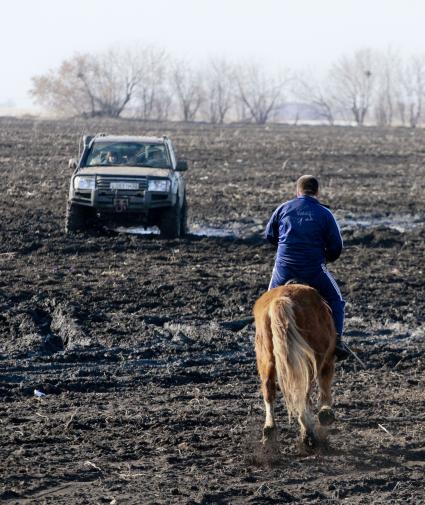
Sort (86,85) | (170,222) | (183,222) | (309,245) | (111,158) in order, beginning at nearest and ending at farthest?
(309,245), (170,222), (183,222), (111,158), (86,85)

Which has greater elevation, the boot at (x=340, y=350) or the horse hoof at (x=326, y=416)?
the boot at (x=340, y=350)

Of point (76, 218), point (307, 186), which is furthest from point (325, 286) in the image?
point (76, 218)

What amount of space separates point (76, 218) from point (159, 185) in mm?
1549

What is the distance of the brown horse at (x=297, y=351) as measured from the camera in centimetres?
733

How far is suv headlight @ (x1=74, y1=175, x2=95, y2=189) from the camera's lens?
60.6 feet

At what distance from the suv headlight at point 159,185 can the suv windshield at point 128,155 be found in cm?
85

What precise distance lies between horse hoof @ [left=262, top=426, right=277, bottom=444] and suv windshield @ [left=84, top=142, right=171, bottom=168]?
1220cm

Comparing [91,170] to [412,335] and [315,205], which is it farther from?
[315,205]

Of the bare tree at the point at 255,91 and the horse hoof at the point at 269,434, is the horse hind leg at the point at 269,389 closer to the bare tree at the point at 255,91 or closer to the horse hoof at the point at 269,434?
the horse hoof at the point at 269,434

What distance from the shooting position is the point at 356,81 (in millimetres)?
123625

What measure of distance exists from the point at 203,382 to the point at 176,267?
6027mm

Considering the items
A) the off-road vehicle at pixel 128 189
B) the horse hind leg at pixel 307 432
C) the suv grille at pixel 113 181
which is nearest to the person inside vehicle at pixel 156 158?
the off-road vehicle at pixel 128 189

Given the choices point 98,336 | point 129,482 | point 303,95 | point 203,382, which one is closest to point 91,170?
point 98,336

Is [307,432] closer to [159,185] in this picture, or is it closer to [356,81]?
[159,185]
